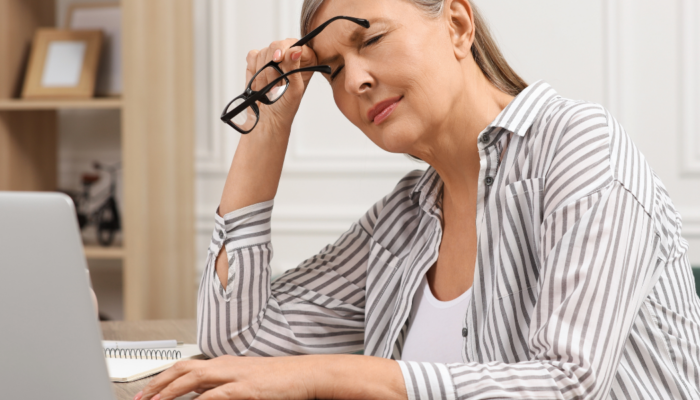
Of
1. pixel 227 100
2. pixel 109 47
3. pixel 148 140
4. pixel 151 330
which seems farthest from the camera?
pixel 109 47

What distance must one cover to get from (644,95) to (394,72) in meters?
1.15

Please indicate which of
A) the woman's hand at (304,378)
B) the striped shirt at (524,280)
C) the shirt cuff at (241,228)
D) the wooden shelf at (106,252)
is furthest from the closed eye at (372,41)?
the wooden shelf at (106,252)

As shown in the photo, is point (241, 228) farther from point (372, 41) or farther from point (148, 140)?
point (148, 140)

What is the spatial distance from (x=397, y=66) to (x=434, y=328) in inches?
17.3

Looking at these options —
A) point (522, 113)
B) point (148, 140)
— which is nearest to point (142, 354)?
point (522, 113)

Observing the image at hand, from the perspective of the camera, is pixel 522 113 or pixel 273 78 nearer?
pixel 522 113

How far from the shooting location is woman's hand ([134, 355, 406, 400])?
0.73 meters

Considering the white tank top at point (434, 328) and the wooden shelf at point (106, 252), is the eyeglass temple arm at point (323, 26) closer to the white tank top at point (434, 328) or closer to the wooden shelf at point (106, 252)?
the white tank top at point (434, 328)

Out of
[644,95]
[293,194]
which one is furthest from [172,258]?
[644,95]

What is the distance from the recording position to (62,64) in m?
2.37

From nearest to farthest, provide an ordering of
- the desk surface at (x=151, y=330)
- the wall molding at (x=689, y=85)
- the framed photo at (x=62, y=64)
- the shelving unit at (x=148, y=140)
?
the desk surface at (x=151, y=330) < the wall molding at (x=689, y=85) < the shelving unit at (x=148, y=140) < the framed photo at (x=62, y=64)

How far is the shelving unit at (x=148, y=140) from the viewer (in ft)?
7.02

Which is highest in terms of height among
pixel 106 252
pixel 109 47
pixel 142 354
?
pixel 109 47

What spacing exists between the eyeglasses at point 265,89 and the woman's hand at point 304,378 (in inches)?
18.5
